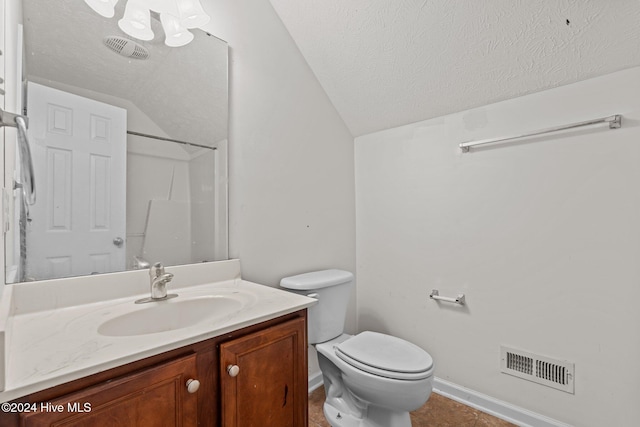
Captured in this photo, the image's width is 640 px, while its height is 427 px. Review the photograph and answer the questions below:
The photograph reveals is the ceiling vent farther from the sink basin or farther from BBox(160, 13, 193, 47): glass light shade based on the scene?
the sink basin

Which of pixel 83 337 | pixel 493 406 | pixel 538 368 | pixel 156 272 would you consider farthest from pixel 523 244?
pixel 83 337

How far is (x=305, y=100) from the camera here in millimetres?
1839

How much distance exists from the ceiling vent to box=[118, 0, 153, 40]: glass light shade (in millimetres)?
36

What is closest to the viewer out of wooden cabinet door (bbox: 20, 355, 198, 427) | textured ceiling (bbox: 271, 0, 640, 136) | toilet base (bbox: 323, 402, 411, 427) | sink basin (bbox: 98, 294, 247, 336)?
wooden cabinet door (bbox: 20, 355, 198, 427)

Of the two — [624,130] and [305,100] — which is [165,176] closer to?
[305,100]

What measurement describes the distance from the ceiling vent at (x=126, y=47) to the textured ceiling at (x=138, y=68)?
2 cm

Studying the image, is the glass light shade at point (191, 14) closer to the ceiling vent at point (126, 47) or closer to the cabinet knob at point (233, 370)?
the ceiling vent at point (126, 47)

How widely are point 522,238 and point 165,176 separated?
1.73m

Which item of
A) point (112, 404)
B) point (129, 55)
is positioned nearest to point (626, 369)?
point (112, 404)

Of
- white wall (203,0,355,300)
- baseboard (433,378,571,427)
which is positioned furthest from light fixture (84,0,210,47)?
baseboard (433,378,571,427)

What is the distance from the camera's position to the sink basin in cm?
94

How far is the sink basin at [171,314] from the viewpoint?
942 mm

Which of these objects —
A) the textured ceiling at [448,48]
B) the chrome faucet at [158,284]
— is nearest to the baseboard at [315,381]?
the chrome faucet at [158,284]

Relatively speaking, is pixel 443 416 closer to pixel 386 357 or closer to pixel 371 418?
pixel 371 418
